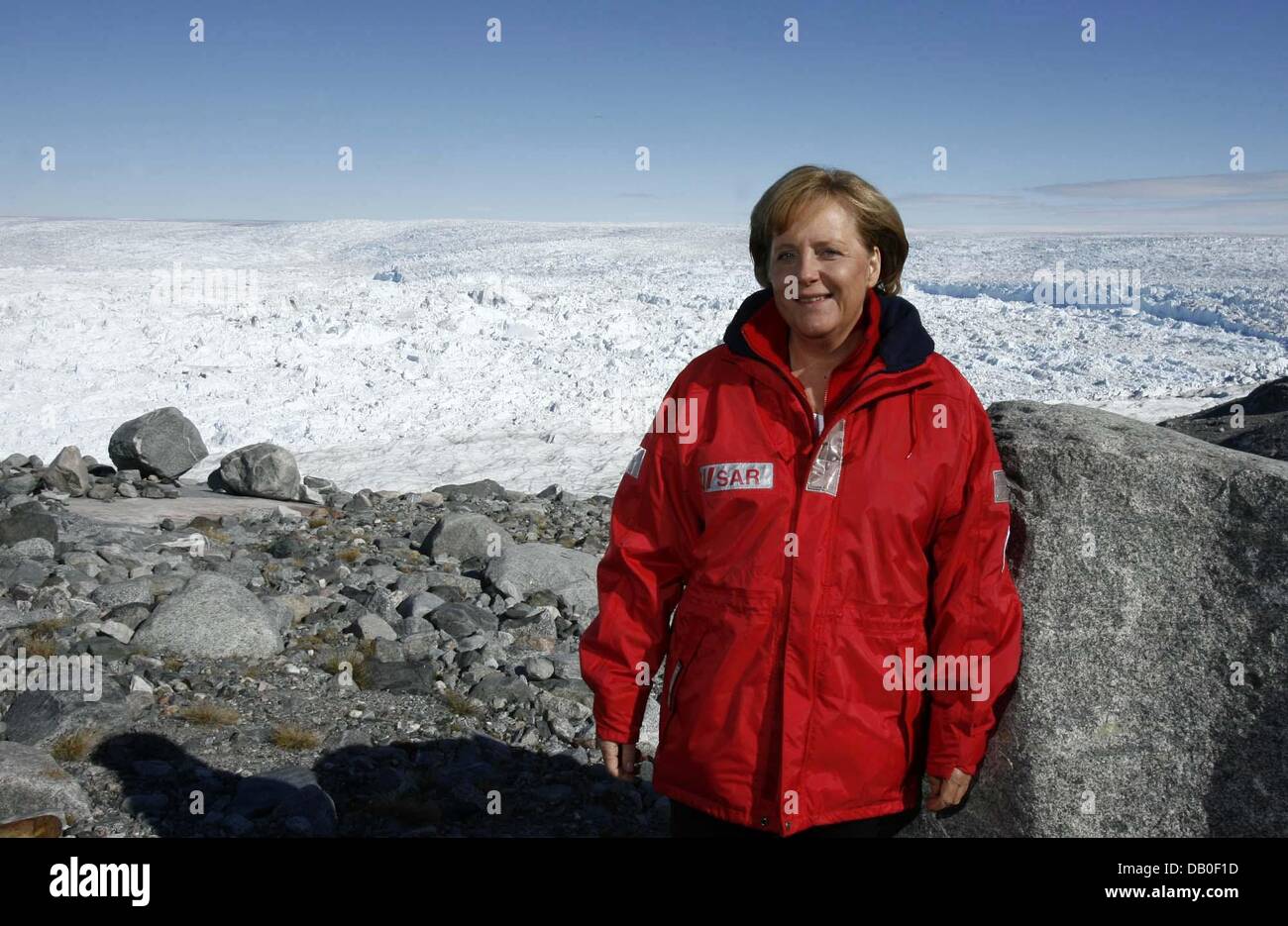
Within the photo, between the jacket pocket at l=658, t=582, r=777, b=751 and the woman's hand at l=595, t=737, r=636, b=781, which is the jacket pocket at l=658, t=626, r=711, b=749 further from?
the woman's hand at l=595, t=737, r=636, b=781

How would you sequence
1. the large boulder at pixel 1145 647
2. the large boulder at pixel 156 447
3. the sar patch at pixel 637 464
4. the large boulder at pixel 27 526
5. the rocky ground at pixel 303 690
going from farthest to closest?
the large boulder at pixel 156 447, the large boulder at pixel 27 526, the rocky ground at pixel 303 690, the large boulder at pixel 1145 647, the sar patch at pixel 637 464

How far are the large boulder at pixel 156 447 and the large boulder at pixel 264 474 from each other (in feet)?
2.03

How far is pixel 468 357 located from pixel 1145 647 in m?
17.7

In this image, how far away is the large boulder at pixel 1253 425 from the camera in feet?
14.2

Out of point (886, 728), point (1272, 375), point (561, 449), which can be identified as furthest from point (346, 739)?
point (1272, 375)

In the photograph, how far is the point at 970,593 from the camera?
218cm

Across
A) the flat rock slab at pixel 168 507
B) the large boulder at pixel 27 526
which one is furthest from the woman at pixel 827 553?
the flat rock slab at pixel 168 507

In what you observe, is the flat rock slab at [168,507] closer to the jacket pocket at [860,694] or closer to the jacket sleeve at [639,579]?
the jacket sleeve at [639,579]

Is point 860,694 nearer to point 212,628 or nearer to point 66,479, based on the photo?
point 212,628

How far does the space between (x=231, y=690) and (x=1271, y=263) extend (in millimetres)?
35426

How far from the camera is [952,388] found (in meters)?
2.21


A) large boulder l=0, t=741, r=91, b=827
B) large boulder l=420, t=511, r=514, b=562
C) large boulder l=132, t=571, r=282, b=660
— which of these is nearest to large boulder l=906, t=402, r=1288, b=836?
large boulder l=0, t=741, r=91, b=827

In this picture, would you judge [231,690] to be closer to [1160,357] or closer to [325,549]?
[325,549]

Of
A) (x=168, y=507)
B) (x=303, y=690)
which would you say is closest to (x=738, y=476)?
(x=303, y=690)
